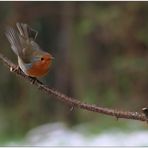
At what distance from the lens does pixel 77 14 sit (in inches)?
245

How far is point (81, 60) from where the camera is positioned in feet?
20.4

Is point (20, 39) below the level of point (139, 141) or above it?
below

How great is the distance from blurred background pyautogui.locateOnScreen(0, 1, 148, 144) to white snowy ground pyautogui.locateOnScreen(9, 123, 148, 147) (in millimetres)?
373

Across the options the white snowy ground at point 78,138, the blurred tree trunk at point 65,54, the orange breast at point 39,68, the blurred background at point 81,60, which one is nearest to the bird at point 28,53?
the orange breast at point 39,68

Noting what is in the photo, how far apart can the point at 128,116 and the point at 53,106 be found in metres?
4.74

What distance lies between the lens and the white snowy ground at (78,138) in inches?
174

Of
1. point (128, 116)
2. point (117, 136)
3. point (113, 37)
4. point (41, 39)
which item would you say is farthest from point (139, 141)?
point (128, 116)

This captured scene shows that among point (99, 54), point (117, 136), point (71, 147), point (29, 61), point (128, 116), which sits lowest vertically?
point (128, 116)

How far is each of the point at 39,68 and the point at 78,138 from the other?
302 centimetres

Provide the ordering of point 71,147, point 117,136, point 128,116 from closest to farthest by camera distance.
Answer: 1. point 128,116
2. point 71,147
3. point 117,136

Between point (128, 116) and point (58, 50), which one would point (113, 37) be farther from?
point (128, 116)

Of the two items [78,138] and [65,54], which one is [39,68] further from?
[65,54]

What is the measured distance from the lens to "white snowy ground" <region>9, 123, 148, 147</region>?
4418 mm

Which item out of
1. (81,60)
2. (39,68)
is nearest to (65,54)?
(81,60)
